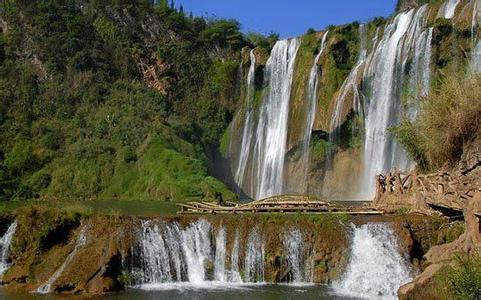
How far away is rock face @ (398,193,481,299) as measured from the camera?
47.2 ft

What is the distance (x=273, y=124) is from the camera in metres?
48.9

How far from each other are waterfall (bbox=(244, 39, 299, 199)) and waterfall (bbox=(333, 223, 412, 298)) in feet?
84.8

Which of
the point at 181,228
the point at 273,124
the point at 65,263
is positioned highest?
the point at 273,124

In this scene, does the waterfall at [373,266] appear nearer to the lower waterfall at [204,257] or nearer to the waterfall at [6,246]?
the lower waterfall at [204,257]

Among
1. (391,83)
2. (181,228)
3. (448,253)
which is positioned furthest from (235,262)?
(391,83)

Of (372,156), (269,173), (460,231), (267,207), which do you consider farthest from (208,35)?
(460,231)

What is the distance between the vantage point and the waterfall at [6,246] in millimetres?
19656

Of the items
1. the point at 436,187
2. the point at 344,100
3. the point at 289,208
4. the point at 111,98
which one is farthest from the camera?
the point at 111,98

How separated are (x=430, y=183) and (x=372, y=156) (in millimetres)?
21408

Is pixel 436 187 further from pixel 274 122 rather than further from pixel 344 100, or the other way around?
pixel 274 122

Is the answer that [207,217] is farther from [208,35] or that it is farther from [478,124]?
[208,35]

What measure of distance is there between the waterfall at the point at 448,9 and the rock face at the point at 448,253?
26.6 metres

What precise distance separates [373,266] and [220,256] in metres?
4.86

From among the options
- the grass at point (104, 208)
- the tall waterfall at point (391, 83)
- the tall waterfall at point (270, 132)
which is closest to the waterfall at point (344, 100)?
the tall waterfall at point (391, 83)
